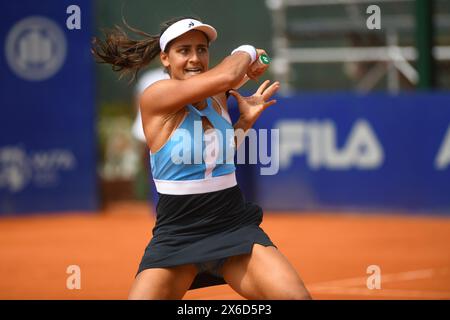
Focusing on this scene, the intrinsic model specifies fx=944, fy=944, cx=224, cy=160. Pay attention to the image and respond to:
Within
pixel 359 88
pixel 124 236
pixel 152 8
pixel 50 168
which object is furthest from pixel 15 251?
pixel 359 88

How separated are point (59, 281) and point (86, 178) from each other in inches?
238

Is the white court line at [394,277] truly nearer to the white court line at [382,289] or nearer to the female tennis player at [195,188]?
the white court line at [382,289]

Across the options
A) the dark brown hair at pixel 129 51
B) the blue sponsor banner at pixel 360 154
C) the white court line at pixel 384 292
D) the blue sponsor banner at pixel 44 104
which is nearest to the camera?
the dark brown hair at pixel 129 51

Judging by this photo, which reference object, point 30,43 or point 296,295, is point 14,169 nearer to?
point 30,43

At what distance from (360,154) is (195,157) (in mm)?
8325

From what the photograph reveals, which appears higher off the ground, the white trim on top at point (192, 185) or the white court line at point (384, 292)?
the white trim on top at point (192, 185)

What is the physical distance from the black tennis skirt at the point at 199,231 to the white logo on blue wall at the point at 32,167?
369 inches

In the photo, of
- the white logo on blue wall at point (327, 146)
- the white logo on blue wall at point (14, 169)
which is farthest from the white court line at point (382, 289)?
the white logo on blue wall at point (14, 169)

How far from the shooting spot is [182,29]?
4613 millimetres

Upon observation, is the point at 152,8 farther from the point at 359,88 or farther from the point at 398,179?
the point at 398,179

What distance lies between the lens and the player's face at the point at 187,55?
15.3ft

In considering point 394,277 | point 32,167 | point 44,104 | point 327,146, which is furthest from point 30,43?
point 394,277

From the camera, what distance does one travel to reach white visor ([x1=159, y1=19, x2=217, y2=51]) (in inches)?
181

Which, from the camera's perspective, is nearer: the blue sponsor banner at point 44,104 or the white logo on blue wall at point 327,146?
the white logo on blue wall at point 327,146
